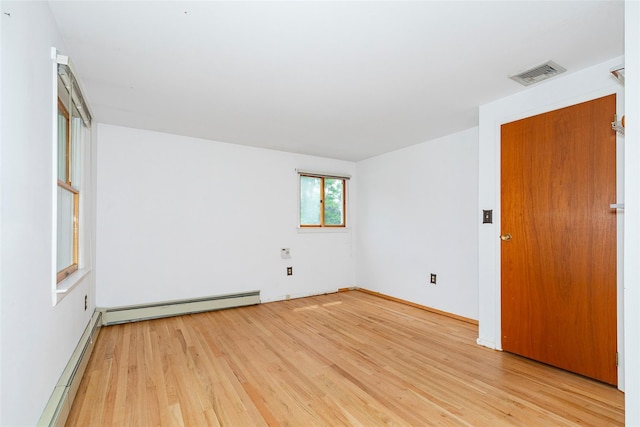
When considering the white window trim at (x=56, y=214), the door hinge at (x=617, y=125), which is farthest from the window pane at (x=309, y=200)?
the door hinge at (x=617, y=125)

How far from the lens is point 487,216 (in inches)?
107

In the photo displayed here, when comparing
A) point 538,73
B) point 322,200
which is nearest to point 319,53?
point 538,73

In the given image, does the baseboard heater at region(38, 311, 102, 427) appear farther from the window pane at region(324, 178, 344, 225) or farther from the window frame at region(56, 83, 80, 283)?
the window pane at region(324, 178, 344, 225)

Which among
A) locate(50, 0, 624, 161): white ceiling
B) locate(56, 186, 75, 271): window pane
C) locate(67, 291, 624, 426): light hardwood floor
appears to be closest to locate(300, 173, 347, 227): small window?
locate(50, 0, 624, 161): white ceiling

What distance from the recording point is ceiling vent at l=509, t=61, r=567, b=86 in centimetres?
208

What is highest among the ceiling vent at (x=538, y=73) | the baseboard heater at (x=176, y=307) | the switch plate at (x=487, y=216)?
Answer: the ceiling vent at (x=538, y=73)

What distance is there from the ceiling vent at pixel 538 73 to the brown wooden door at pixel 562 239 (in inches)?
11.2

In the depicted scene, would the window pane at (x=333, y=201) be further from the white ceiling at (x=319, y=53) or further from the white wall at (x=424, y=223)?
the white ceiling at (x=319, y=53)

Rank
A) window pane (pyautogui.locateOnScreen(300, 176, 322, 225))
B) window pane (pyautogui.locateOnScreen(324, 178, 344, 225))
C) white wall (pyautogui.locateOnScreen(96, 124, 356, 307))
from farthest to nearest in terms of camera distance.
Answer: window pane (pyautogui.locateOnScreen(324, 178, 344, 225)), window pane (pyautogui.locateOnScreen(300, 176, 322, 225)), white wall (pyautogui.locateOnScreen(96, 124, 356, 307))

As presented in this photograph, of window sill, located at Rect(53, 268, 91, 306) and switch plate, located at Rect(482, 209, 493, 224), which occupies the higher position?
switch plate, located at Rect(482, 209, 493, 224)

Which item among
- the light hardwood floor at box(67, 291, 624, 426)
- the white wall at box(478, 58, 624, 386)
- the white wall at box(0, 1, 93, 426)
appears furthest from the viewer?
→ the white wall at box(478, 58, 624, 386)

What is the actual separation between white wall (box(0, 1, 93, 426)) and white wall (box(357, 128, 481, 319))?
11.1ft
